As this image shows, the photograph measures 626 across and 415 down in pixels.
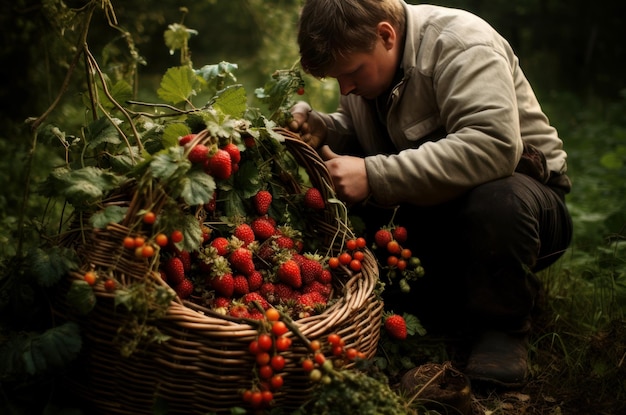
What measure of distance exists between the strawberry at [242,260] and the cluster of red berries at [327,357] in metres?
0.37

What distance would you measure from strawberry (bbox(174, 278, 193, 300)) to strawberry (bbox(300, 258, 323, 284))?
367 mm

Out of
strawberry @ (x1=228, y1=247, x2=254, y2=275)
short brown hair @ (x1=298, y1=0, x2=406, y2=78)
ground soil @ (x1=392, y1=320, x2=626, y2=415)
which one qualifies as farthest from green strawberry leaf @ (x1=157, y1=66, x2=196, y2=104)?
ground soil @ (x1=392, y1=320, x2=626, y2=415)

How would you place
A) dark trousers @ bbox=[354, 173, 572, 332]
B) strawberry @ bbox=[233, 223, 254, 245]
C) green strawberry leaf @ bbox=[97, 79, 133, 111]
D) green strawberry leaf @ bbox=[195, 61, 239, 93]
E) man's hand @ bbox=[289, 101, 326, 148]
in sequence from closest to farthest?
strawberry @ bbox=[233, 223, 254, 245]
dark trousers @ bbox=[354, 173, 572, 332]
green strawberry leaf @ bbox=[97, 79, 133, 111]
green strawberry leaf @ bbox=[195, 61, 239, 93]
man's hand @ bbox=[289, 101, 326, 148]

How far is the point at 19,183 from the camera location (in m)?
3.33

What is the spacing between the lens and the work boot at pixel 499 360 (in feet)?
6.60

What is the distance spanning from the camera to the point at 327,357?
5.35 feet

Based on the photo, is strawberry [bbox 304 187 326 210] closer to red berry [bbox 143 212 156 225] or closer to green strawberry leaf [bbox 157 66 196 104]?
green strawberry leaf [bbox 157 66 196 104]

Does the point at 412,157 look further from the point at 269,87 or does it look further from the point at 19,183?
the point at 19,183

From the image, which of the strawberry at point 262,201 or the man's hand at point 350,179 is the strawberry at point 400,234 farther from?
the strawberry at point 262,201

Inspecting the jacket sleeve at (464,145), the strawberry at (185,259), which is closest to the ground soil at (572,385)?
the jacket sleeve at (464,145)

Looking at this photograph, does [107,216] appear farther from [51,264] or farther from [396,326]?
[396,326]

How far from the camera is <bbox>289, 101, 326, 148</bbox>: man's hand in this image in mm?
2449

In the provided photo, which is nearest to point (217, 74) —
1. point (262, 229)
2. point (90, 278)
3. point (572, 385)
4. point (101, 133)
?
point (101, 133)

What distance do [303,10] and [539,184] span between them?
3.52 feet
